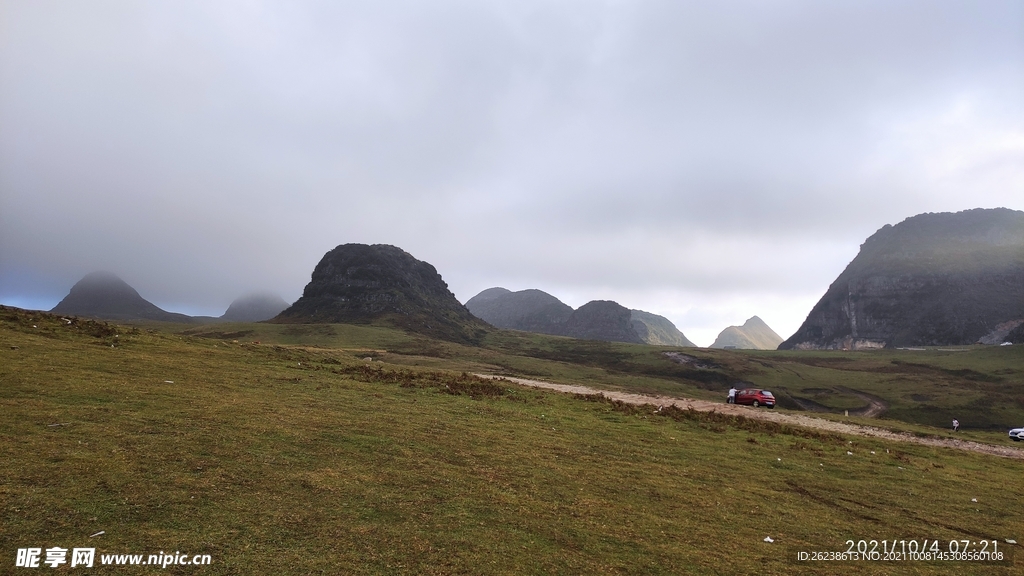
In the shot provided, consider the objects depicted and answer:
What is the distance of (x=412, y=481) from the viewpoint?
12.1m

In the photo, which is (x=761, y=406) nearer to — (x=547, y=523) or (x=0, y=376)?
(x=547, y=523)

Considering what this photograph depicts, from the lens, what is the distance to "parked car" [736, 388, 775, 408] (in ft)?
146

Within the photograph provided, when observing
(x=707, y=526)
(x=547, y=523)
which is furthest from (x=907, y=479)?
(x=547, y=523)

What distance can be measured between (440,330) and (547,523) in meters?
181

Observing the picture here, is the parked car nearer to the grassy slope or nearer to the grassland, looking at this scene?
the grassland

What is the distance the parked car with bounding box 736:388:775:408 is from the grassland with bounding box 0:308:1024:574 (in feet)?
61.1

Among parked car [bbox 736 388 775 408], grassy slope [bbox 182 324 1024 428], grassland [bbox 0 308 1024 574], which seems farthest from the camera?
grassy slope [bbox 182 324 1024 428]

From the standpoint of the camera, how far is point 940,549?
11.1 meters

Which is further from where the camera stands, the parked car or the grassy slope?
the grassy slope

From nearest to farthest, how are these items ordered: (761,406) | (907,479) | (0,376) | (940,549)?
1. (940,549)
2. (0,376)
3. (907,479)
4. (761,406)
